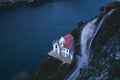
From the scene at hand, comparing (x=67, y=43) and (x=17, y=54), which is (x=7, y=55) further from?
(x=67, y=43)

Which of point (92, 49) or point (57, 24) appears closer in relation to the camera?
point (92, 49)

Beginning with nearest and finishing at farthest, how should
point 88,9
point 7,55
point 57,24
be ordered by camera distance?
point 7,55
point 57,24
point 88,9

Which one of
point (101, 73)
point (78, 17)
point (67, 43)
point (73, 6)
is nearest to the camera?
point (101, 73)

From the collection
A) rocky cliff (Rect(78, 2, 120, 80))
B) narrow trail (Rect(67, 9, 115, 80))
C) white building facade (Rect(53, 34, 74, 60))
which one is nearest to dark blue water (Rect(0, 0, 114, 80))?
white building facade (Rect(53, 34, 74, 60))

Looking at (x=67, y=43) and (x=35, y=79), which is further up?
(x=67, y=43)

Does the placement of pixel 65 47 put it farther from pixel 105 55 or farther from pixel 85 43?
pixel 105 55

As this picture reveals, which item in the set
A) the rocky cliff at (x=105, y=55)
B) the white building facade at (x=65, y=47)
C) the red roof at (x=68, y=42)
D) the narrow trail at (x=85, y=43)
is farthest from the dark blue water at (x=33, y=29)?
the rocky cliff at (x=105, y=55)

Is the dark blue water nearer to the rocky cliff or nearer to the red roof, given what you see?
the red roof

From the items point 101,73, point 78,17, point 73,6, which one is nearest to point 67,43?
point 101,73
